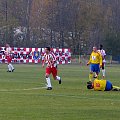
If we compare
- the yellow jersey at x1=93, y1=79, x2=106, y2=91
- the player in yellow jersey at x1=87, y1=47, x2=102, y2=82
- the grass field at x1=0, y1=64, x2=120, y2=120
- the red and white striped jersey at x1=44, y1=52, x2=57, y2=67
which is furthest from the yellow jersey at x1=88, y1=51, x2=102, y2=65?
the yellow jersey at x1=93, y1=79, x2=106, y2=91

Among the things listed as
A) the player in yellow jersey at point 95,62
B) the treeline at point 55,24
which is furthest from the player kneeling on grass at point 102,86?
the treeline at point 55,24

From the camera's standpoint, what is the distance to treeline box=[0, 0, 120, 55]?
9303 cm

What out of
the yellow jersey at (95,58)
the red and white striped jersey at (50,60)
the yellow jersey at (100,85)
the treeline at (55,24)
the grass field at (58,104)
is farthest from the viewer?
the treeline at (55,24)

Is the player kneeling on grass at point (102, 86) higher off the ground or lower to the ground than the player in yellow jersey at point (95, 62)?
lower

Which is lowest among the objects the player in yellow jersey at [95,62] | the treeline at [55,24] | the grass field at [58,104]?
the grass field at [58,104]

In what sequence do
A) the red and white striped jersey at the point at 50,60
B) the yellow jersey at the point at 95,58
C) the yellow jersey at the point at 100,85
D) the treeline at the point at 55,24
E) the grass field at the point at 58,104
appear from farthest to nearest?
the treeline at the point at 55,24 < the yellow jersey at the point at 95,58 < the red and white striped jersey at the point at 50,60 < the yellow jersey at the point at 100,85 < the grass field at the point at 58,104

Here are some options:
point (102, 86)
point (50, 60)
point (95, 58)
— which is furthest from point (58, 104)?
point (95, 58)

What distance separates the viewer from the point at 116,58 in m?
84.6

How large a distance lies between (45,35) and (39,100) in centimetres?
7817

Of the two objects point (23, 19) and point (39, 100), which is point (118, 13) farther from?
point (39, 100)

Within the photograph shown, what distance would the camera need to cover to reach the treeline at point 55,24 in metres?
93.0

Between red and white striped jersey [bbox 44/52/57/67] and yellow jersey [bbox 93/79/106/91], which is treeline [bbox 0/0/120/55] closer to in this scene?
red and white striped jersey [bbox 44/52/57/67]

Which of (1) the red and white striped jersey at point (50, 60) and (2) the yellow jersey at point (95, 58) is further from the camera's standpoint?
(2) the yellow jersey at point (95, 58)

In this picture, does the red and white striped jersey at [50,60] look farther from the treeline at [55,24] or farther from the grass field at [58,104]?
the treeline at [55,24]
